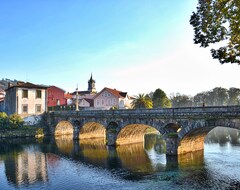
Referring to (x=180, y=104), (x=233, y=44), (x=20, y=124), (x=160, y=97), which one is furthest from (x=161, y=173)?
(x=180, y=104)

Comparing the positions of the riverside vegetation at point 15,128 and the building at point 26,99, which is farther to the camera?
the building at point 26,99

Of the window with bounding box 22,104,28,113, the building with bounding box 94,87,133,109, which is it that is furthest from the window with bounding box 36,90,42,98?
the building with bounding box 94,87,133,109

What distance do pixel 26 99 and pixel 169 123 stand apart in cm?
4499

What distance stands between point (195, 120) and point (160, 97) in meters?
63.1

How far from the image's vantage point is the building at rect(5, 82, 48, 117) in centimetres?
6594

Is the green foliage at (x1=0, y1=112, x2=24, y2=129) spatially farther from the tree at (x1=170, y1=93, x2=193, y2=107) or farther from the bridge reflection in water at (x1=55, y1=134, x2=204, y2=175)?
the tree at (x1=170, y1=93, x2=193, y2=107)

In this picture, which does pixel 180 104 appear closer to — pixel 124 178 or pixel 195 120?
pixel 195 120

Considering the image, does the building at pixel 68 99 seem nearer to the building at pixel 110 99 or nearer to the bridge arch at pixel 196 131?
the building at pixel 110 99

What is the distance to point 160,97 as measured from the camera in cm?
9481

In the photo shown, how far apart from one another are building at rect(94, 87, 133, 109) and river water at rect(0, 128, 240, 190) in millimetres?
51225

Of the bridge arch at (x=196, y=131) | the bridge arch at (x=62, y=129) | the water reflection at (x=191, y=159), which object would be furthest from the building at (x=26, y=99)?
the water reflection at (x=191, y=159)

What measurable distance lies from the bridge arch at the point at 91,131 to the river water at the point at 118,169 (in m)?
13.6

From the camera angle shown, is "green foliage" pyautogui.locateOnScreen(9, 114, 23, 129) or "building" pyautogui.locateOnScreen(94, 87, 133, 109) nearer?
"green foliage" pyautogui.locateOnScreen(9, 114, 23, 129)

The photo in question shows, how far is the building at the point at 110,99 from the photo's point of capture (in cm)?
9314
